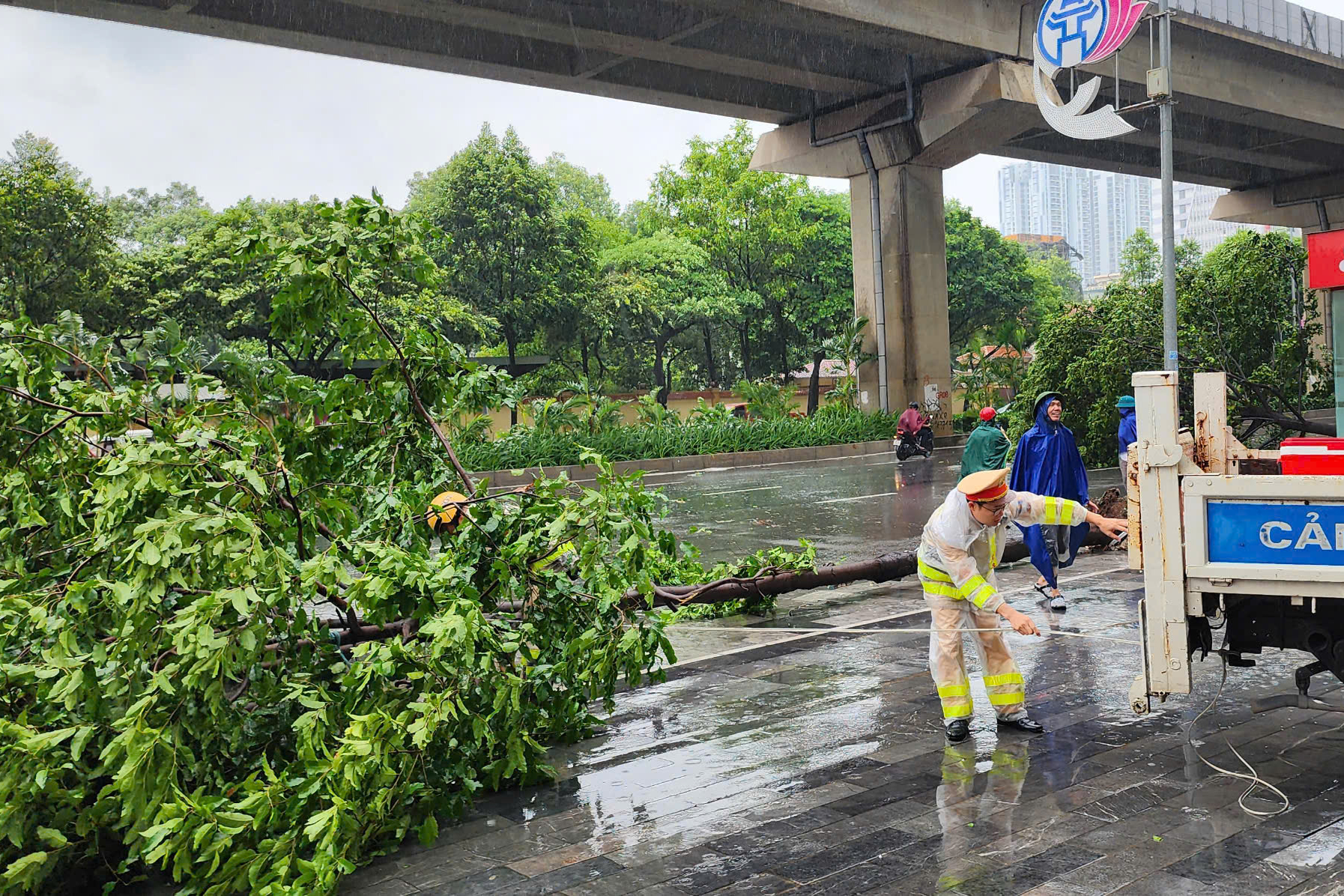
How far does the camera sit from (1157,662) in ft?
16.0

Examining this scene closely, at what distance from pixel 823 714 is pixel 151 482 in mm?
3485

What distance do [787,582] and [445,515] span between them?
3.68m

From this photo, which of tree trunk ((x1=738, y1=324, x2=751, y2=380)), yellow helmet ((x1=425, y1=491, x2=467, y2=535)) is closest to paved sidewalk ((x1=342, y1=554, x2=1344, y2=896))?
yellow helmet ((x1=425, y1=491, x2=467, y2=535))

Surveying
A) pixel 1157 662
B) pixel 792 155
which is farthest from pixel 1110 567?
pixel 792 155

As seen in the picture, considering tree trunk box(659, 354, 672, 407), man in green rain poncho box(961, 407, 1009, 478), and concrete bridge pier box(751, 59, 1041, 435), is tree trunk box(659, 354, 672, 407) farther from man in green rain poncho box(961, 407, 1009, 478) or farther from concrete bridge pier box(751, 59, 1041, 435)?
man in green rain poncho box(961, 407, 1009, 478)

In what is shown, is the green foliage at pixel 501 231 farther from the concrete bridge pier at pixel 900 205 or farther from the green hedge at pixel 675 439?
the green hedge at pixel 675 439

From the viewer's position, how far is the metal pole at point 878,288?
29.9 metres

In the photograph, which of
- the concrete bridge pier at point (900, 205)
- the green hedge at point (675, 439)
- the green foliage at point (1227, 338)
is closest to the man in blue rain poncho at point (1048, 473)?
the green foliage at point (1227, 338)

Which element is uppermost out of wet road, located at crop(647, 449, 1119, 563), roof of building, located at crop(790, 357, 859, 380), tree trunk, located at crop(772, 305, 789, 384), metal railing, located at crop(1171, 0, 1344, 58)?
metal railing, located at crop(1171, 0, 1344, 58)

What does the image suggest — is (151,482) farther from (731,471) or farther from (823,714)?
(731,471)

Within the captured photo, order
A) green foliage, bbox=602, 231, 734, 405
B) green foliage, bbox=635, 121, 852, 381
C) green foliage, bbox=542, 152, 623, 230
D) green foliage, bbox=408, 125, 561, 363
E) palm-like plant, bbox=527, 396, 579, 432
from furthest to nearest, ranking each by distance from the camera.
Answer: green foliage, bbox=542, 152, 623, 230 < green foliage, bbox=635, 121, 852, 381 < green foliage, bbox=602, 231, 734, 405 < green foliage, bbox=408, 125, 561, 363 < palm-like plant, bbox=527, 396, 579, 432

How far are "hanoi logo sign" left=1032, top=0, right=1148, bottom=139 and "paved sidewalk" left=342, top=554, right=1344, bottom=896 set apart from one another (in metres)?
10.3

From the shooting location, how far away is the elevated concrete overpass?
20750mm

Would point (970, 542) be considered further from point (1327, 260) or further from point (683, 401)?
point (683, 401)
